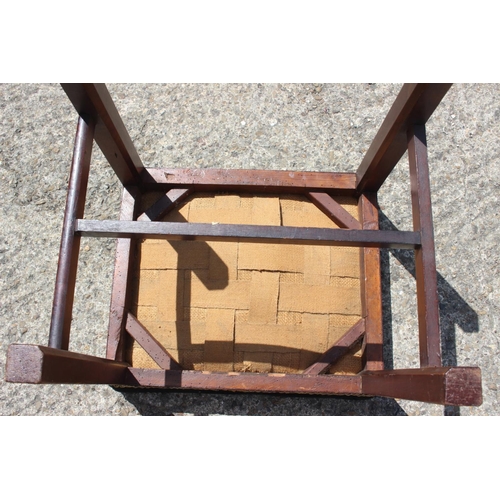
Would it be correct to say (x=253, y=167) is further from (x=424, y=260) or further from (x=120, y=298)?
(x=424, y=260)

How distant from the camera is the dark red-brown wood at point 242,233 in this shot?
40.6 inches

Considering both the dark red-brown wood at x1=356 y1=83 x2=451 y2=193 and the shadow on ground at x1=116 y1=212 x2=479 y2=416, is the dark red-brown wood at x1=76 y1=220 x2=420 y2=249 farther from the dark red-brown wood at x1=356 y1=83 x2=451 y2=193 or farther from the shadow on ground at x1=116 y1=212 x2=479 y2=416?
the shadow on ground at x1=116 y1=212 x2=479 y2=416

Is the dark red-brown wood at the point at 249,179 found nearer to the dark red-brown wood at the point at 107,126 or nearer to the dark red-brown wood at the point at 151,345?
the dark red-brown wood at the point at 107,126

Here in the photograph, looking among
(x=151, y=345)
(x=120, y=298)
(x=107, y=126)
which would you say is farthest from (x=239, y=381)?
(x=107, y=126)

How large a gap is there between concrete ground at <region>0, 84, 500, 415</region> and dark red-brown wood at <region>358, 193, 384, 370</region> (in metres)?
0.22

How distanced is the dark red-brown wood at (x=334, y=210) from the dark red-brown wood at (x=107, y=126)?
21.6 inches

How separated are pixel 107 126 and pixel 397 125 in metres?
0.73

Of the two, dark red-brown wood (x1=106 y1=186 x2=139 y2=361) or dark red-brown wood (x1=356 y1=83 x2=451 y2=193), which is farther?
dark red-brown wood (x1=106 y1=186 x2=139 y2=361)

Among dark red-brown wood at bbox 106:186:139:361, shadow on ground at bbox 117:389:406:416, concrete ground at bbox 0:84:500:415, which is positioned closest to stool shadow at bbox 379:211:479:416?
concrete ground at bbox 0:84:500:415

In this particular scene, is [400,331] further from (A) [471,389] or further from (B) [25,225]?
(B) [25,225]

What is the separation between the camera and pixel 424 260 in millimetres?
1048

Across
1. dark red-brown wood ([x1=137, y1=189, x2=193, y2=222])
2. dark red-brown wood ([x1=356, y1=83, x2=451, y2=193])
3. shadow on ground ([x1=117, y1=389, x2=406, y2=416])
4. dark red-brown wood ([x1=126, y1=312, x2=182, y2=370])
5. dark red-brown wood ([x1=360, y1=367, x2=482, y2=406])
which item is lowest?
shadow on ground ([x1=117, y1=389, x2=406, y2=416])

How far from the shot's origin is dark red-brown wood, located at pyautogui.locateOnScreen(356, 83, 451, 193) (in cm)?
101

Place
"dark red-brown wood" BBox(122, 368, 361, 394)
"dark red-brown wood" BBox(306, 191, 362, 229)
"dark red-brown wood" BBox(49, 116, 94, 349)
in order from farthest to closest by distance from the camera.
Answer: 1. "dark red-brown wood" BBox(306, 191, 362, 229)
2. "dark red-brown wood" BBox(122, 368, 361, 394)
3. "dark red-brown wood" BBox(49, 116, 94, 349)
